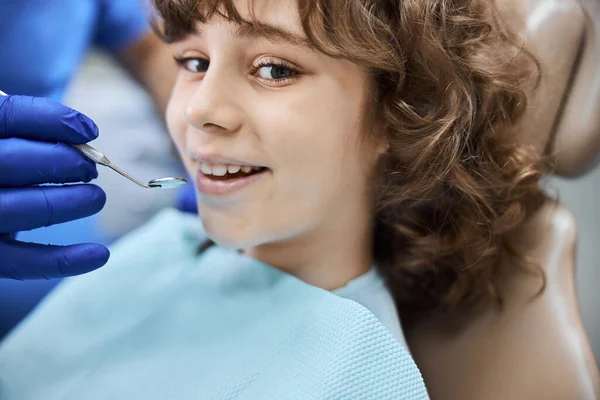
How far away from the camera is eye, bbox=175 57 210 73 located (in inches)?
35.1

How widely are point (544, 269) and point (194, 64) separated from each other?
54 centimetres

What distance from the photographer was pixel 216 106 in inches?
30.7

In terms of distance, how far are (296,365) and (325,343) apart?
1.7 inches

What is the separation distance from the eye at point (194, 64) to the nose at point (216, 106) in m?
A: 0.10

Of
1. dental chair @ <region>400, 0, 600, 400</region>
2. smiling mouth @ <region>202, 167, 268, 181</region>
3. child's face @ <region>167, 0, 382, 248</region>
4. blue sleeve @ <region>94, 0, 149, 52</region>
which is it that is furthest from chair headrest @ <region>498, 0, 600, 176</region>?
blue sleeve @ <region>94, 0, 149, 52</region>

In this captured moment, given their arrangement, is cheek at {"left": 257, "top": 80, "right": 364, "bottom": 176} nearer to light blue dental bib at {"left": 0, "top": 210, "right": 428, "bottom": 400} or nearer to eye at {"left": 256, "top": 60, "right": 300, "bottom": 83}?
eye at {"left": 256, "top": 60, "right": 300, "bottom": 83}

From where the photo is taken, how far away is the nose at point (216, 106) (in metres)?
0.78

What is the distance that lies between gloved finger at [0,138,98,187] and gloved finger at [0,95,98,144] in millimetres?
11

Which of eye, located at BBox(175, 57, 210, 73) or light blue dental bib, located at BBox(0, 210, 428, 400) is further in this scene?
eye, located at BBox(175, 57, 210, 73)

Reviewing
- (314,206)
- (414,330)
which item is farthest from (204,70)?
(414,330)

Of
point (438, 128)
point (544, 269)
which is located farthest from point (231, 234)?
point (544, 269)

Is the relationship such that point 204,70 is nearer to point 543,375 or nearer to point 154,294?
point 154,294

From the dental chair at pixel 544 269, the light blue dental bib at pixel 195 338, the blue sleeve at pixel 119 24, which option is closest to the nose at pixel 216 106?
the light blue dental bib at pixel 195 338

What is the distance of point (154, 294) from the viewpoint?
1026mm
